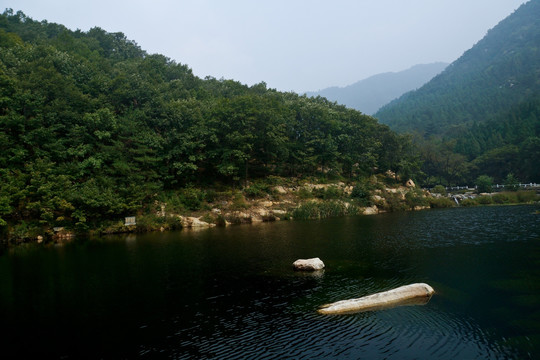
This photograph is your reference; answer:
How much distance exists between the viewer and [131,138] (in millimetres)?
42750

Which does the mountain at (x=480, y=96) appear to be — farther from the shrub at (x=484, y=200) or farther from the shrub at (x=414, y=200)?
the shrub at (x=414, y=200)

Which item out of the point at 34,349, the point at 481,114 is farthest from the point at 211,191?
the point at 481,114

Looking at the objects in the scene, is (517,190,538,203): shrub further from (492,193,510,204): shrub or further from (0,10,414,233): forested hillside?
(0,10,414,233): forested hillside

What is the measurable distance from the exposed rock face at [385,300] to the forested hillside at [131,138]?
31.7 m

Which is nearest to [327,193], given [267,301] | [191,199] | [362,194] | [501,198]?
[362,194]

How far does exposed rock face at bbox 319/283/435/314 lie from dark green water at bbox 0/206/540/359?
43 centimetres

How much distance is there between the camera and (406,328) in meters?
10.7

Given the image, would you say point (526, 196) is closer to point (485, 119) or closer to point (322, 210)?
point (322, 210)

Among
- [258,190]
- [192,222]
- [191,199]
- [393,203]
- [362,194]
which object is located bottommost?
[393,203]

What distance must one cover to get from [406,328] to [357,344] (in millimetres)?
2228

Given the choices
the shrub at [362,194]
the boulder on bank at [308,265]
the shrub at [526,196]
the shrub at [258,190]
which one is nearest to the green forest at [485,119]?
the shrub at [526,196]

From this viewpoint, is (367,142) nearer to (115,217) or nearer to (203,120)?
(203,120)

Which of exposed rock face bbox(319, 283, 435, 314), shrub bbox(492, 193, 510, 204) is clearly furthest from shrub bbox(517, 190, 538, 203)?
exposed rock face bbox(319, 283, 435, 314)

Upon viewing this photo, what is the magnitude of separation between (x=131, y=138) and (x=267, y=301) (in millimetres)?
36424
